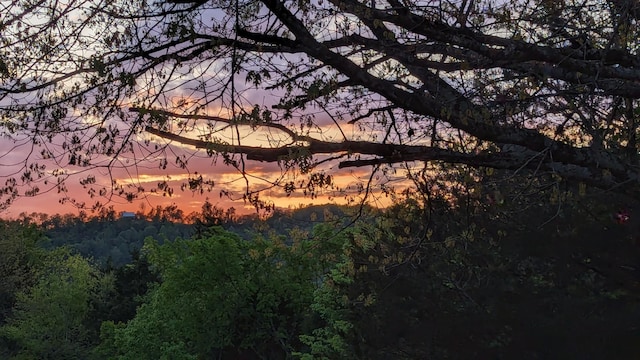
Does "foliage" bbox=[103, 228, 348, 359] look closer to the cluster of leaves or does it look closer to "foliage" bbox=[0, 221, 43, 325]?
the cluster of leaves

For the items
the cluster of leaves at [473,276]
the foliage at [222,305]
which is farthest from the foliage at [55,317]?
the cluster of leaves at [473,276]

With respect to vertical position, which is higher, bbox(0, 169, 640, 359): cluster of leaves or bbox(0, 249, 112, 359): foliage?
bbox(0, 169, 640, 359): cluster of leaves

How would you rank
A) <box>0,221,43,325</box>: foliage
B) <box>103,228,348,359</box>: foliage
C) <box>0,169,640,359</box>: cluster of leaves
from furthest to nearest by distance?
1. <box>0,221,43,325</box>: foliage
2. <box>103,228,348,359</box>: foliage
3. <box>0,169,640,359</box>: cluster of leaves

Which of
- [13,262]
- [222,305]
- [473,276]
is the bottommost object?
[222,305]

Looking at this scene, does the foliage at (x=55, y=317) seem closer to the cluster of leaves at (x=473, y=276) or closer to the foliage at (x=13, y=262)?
the foliage at (x=13, y=262)

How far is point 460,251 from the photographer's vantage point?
1391 cm

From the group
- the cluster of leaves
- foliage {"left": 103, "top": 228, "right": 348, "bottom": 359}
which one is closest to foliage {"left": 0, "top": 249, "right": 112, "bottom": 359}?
foliage {"left": 103, "top": 228, "right": 348, "bottom": 359}

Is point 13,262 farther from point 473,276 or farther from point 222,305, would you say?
point 473,276

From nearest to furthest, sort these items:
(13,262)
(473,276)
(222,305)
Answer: (473,276), (222,305), (13,262)

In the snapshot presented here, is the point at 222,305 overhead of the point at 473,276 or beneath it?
beneath

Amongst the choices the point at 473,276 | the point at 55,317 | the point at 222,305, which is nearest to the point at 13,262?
the point at 55,317

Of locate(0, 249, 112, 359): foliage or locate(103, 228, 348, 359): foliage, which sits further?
locate(0, 249, 112, 359): foliage

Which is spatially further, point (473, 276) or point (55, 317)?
point (55, 317)

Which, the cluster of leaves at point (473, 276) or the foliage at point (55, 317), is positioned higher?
the cluster of leaves at point (473, 276)
